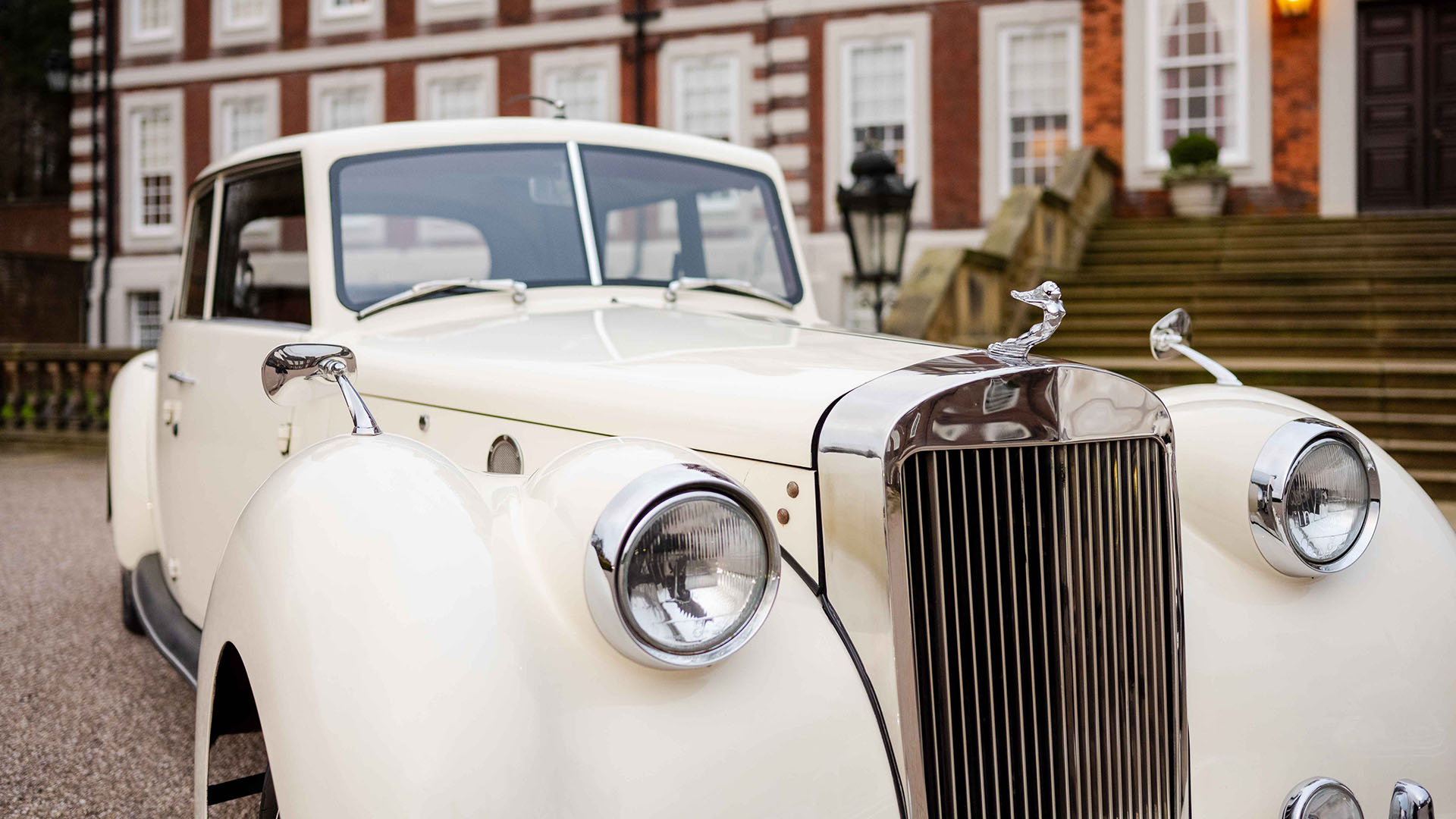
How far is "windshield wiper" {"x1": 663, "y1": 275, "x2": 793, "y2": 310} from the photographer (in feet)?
10.7

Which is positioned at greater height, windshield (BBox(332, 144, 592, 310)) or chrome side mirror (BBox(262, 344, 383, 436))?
windshield (BBox(332, 144, 592, 310))

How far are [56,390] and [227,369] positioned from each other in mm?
11612

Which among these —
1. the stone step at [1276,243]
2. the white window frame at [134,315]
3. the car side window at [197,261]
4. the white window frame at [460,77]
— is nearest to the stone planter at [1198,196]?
the stone step at [1276,243]

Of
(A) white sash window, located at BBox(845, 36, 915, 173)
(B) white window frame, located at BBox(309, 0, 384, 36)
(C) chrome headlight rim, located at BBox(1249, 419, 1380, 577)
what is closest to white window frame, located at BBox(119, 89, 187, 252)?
(B) white window frame, located at BBox(309, 0, 384, 36)

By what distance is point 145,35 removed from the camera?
67.9 feet

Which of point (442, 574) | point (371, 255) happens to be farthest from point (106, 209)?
point (442, 574)

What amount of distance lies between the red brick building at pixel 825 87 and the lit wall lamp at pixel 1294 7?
7cm

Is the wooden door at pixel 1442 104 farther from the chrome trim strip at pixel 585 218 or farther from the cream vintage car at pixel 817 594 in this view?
the chrome trim strip at pixel 585 218

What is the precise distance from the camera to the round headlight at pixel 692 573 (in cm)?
153

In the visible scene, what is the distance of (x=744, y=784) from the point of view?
5.07ft

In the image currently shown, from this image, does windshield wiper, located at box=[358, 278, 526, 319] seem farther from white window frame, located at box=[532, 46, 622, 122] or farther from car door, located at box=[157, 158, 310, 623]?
white window frame, located at box=[532, 46, 622, 122]

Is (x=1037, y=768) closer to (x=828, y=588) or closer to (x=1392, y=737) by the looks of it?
(x=828, y=588)

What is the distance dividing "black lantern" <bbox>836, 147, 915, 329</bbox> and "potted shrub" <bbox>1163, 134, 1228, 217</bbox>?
7404 mm

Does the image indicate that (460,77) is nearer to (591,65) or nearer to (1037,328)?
(591,65)
